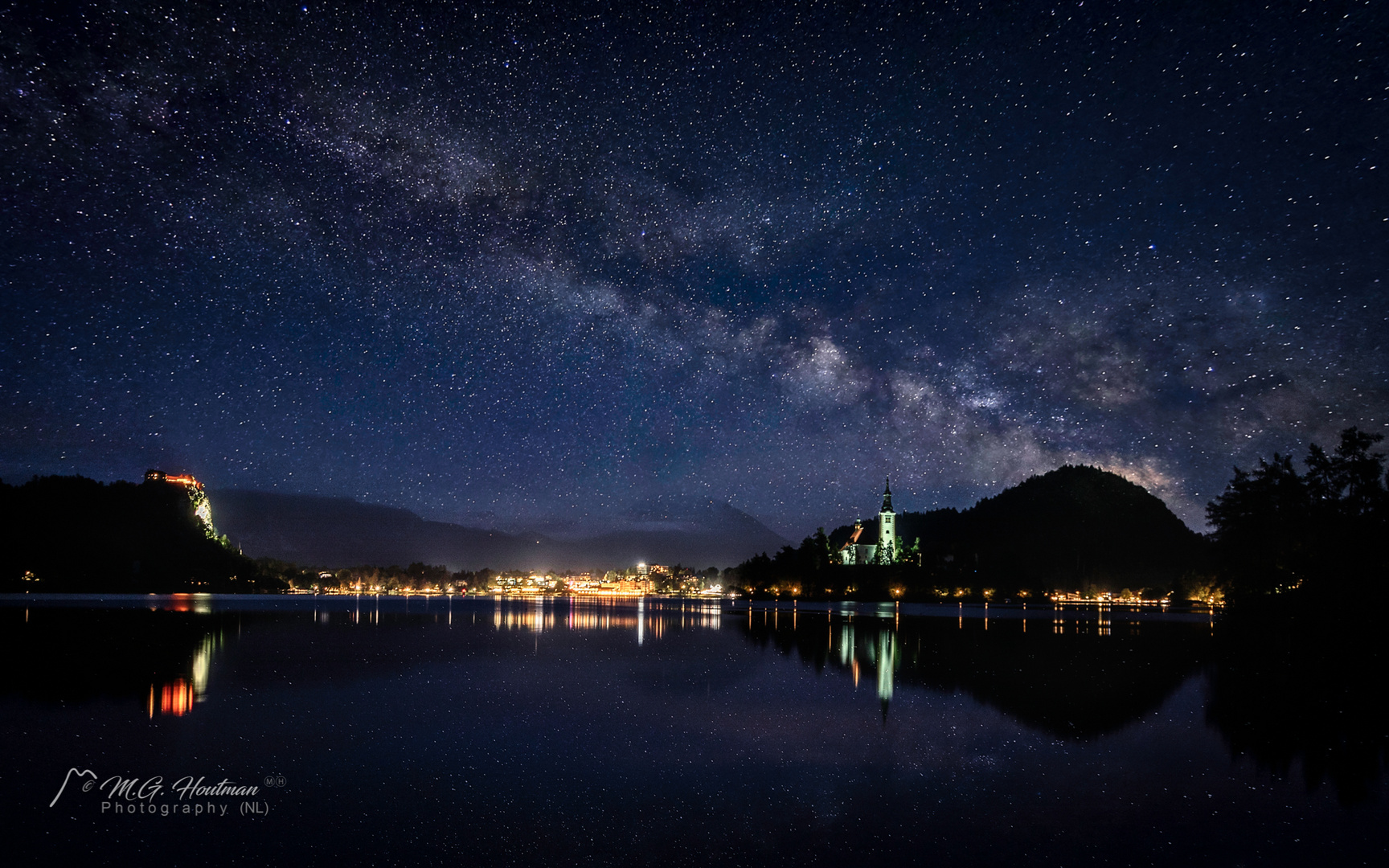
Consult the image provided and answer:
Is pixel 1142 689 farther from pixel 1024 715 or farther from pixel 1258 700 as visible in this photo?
pixel 1024 715

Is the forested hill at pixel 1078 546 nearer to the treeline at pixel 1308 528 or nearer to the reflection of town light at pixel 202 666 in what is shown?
the treeline at pixel 1308 528

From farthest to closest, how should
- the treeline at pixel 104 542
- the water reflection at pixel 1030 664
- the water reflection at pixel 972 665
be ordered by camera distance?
the treeline at pixel 104 542 → the water reflection at pixel 1030 664 → the water reflection at pixel 972 665

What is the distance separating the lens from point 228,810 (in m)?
9.89

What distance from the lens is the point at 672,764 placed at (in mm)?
12805

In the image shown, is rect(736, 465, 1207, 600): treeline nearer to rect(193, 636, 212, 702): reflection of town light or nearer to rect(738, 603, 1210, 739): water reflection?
rect(738, 603, 1210, 739): water reflection

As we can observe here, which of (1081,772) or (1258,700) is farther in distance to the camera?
(1258,700)

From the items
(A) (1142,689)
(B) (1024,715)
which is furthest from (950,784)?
(A) (1142,689)

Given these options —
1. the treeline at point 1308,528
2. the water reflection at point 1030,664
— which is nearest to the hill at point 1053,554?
the treeline at point 1308,528

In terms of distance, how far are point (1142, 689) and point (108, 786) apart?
24372mm

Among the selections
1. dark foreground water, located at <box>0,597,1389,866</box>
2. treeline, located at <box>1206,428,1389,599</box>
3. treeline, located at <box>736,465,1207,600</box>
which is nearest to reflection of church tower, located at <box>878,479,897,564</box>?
treeline, located at <box>736,465,1207,600</box>

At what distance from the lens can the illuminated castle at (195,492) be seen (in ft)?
542

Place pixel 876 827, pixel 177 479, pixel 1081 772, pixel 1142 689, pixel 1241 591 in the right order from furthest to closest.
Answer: pixel 177 479, pixel 1241 591, pixel 1142 689, pixel 1081 772, pixel 876 827

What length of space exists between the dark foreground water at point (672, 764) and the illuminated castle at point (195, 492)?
16409cm

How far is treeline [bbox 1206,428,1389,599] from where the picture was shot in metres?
39.2
